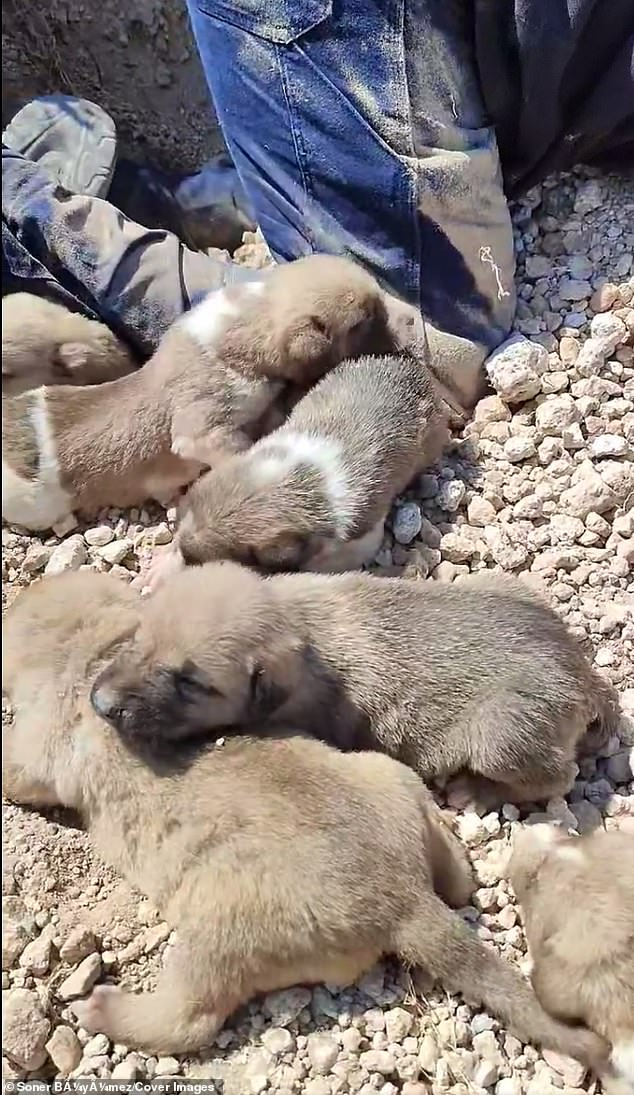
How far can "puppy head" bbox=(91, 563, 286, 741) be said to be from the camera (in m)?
3.53

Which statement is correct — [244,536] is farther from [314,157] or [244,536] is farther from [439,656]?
[314,157]

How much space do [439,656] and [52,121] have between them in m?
3.02

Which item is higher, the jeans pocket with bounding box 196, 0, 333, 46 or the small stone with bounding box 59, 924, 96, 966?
the jeans pocket with bounding box 196, 0, 333, 46

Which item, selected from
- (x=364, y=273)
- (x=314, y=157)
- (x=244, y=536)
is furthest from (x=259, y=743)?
(x=314, y=157)

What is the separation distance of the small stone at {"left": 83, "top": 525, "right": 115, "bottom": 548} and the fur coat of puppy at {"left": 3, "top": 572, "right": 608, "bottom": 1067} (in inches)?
33.9

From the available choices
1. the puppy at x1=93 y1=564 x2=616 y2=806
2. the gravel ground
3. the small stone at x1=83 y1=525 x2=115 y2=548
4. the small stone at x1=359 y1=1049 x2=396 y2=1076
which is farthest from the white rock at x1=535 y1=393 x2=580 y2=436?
the small stone at x1=359 y1=1049 x2=396 y2=1076

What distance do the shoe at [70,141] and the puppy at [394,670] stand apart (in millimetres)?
Answer: 2134

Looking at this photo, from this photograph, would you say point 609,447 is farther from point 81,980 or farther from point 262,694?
point 81,980

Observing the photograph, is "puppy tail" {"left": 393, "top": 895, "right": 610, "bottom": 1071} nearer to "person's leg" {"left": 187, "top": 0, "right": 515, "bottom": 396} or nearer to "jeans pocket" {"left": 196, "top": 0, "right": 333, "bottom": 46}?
"person's leg" {"left": 187, "top": 0, "right": 515, "bottom": 396}

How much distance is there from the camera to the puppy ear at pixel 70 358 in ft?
15.7

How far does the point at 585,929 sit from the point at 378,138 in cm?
283

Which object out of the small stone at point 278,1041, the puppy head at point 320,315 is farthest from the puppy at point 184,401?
the small stone at point 278,1041

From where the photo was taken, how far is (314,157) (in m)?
4.55

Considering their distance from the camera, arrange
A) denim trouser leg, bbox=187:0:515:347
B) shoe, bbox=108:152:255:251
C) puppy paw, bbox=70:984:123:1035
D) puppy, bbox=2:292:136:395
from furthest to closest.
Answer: shoe, bbox=108:152:255:251, puppy, bbox=2:292:136:395, denim trouser leg, bbox=187:0:515:347, puppy paw, bbox=70:984:123:1035
